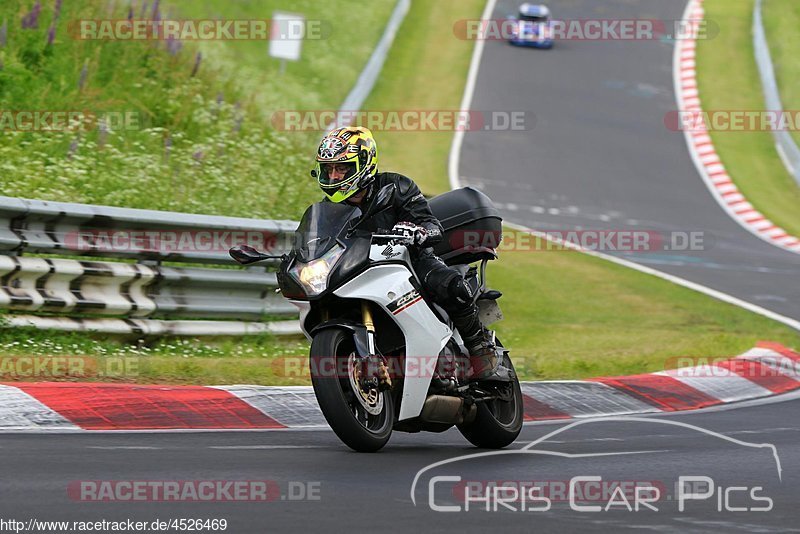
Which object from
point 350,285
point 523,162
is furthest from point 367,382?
point 523,162

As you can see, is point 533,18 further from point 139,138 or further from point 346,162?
point 346,162

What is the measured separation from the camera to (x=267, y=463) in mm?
6469

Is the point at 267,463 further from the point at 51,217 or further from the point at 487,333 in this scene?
the point at 51,217

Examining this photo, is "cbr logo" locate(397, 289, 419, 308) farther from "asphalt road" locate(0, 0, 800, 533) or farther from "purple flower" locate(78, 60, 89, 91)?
"purple flower" locate(78, 60, 89, 91)

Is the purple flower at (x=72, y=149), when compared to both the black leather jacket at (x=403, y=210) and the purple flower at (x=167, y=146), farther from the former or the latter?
the black leather jacket at (x=403, y=210)

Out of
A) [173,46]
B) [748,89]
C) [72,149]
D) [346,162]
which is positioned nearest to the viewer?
[346,162]

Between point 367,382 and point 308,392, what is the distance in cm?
204

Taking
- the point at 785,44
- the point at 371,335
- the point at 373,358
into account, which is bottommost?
the point at 373,358

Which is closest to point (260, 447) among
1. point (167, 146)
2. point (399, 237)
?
point (399, 237)

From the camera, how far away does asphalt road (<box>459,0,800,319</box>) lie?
20328 mm

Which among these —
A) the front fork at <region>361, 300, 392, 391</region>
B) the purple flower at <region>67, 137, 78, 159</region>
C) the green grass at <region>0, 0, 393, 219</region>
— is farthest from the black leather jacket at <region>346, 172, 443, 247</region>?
the purple flower at <region>67, 137, 78, 159</region>

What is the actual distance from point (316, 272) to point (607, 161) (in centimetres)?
2181

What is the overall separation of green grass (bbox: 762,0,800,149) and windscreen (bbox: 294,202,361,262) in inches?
960

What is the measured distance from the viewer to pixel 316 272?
274 inches
